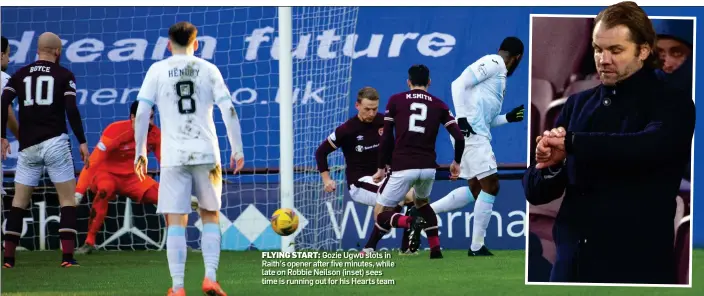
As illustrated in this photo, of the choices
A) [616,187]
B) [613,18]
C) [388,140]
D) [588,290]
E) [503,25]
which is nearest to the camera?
[613,18]

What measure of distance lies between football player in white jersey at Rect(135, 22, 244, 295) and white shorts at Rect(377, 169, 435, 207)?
2686mm

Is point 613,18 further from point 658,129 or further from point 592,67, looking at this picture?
point 592,67

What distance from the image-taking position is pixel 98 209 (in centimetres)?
907

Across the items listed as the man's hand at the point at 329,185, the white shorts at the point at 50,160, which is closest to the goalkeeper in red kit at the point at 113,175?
the white shorts at the point at 50,160

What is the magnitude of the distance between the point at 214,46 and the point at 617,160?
659cm

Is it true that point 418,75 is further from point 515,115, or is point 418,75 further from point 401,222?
point 515,115

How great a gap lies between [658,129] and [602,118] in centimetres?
19

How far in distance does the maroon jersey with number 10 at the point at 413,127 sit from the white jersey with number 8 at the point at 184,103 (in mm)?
2494

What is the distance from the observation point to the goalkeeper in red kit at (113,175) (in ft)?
28.9

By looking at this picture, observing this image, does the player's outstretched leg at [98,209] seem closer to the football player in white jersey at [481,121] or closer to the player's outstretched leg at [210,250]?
the football player in white jersey at [481,121]

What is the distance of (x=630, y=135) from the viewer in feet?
11.4

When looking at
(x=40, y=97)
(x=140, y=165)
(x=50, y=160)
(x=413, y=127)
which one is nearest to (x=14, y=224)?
(x=50, y=160)

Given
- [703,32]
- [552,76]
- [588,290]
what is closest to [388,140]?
[552,76]

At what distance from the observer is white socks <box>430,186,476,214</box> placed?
29.5 feet
